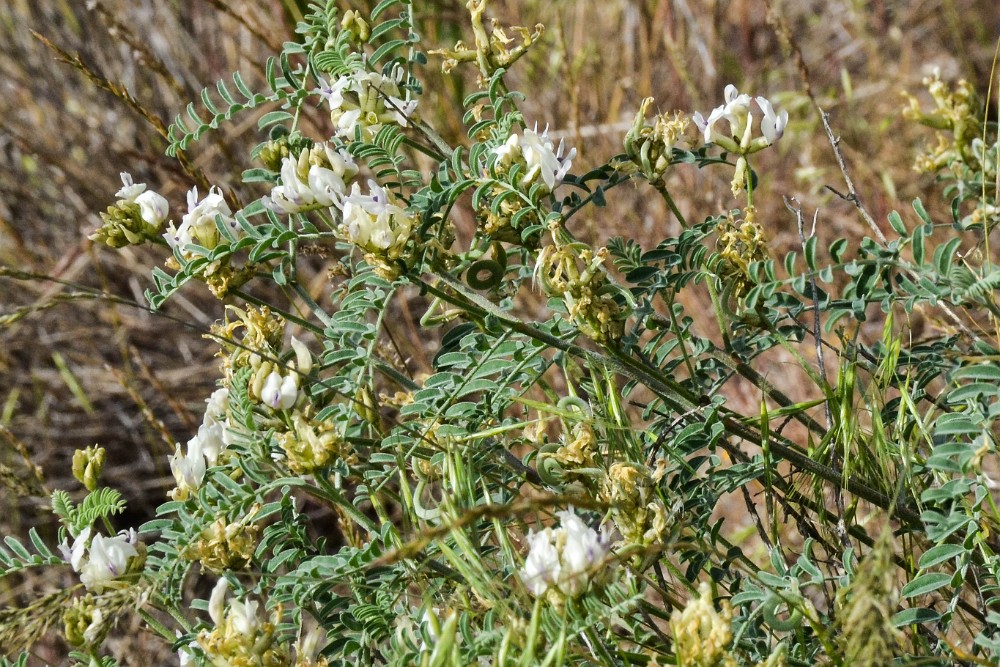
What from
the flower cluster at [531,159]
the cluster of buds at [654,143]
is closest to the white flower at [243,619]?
the flower cluster at [531,159]

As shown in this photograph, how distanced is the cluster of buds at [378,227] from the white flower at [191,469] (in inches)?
10.7

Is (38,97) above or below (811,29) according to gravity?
above

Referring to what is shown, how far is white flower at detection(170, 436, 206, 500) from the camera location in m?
1.00

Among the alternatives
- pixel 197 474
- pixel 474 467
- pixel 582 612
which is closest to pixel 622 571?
pixel 582 612

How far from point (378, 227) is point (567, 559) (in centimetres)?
32

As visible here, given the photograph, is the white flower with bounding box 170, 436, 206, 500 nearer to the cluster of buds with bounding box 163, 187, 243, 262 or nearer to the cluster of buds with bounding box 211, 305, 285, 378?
the cluster of buds with bounding box 211, 305, 285, 378

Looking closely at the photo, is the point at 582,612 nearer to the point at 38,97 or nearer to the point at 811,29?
the point at 38,97

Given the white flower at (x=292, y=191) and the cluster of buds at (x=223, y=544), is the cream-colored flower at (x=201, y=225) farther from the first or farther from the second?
the cluster of buds at (x=223, y=544)

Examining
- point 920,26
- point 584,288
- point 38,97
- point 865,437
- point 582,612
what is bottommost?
point 920,26

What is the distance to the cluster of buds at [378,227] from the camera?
2.90 ft

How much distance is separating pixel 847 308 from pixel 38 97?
2.79m

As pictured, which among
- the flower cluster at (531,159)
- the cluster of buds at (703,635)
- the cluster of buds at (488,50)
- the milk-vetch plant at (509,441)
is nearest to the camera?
the cluster of buds at (703,635)

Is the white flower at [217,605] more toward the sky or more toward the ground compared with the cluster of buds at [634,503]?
more toward the sky

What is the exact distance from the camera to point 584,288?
91 cm
